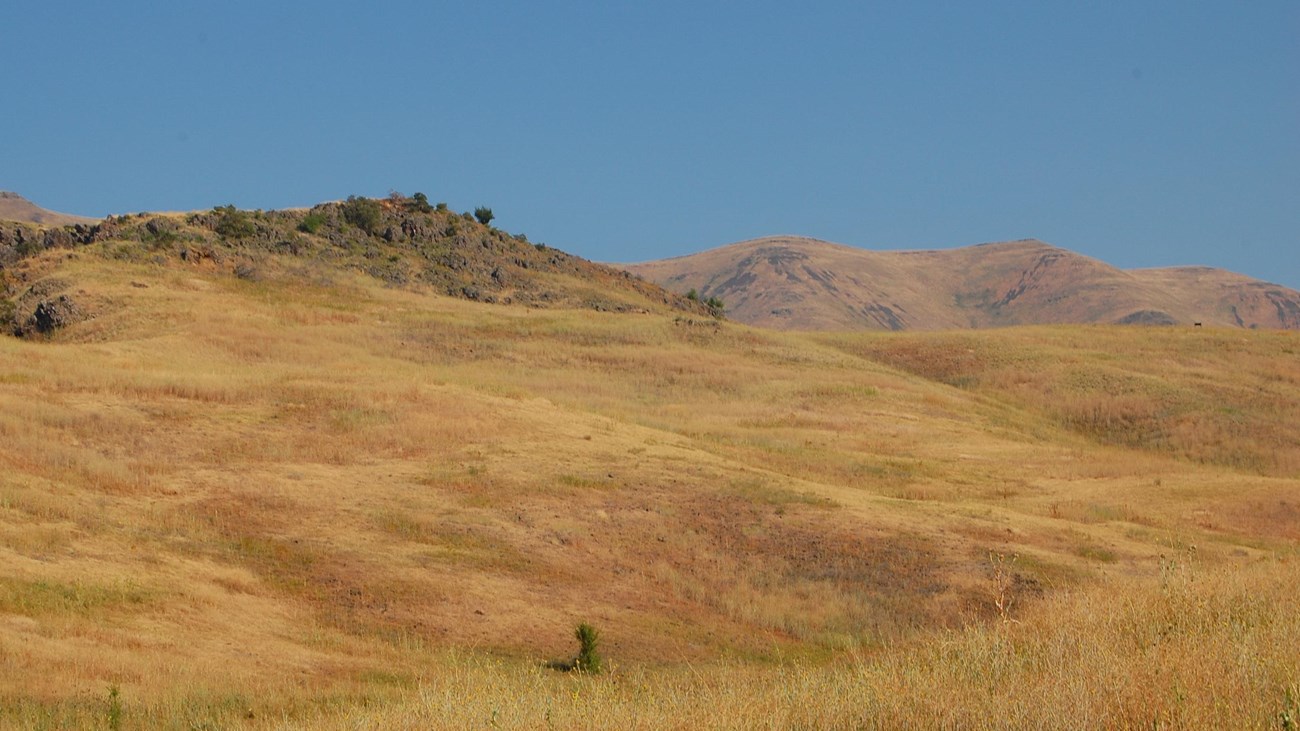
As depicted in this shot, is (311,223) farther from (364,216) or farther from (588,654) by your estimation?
(588,654)

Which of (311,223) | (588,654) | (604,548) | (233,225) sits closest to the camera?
(588,654)

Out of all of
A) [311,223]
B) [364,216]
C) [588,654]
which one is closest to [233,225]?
[311,223]

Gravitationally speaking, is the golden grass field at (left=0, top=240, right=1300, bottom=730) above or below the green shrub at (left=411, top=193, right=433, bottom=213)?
below

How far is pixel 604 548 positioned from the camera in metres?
23.3

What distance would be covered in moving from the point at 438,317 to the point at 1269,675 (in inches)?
2305

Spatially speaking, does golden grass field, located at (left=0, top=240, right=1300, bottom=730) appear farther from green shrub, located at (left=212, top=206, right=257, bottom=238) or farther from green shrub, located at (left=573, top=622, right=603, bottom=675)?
green shrub, located at (left=212, top=206, right=257, bottom=238)

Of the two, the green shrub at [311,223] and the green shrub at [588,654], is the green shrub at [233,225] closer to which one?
the green shrub at [311,223]

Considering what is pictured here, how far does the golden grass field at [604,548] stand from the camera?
963cm

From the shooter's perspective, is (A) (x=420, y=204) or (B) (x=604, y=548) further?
(A) (x=420, y=204)

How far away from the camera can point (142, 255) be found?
66312 mm

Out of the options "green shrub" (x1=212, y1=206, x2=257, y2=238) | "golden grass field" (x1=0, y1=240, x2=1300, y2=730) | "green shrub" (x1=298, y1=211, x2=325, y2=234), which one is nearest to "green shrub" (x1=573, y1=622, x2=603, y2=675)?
"golden grass field" (x1=0, y1=240, x2=1300, y2=730)

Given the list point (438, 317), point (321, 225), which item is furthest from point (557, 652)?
point (321, 225)

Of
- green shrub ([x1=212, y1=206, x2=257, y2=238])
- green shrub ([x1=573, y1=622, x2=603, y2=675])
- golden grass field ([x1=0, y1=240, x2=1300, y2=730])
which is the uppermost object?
green shrub ([x1=212, y1=206, x2=257, y2=238])

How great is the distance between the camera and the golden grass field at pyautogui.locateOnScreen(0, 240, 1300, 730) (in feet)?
31.6
